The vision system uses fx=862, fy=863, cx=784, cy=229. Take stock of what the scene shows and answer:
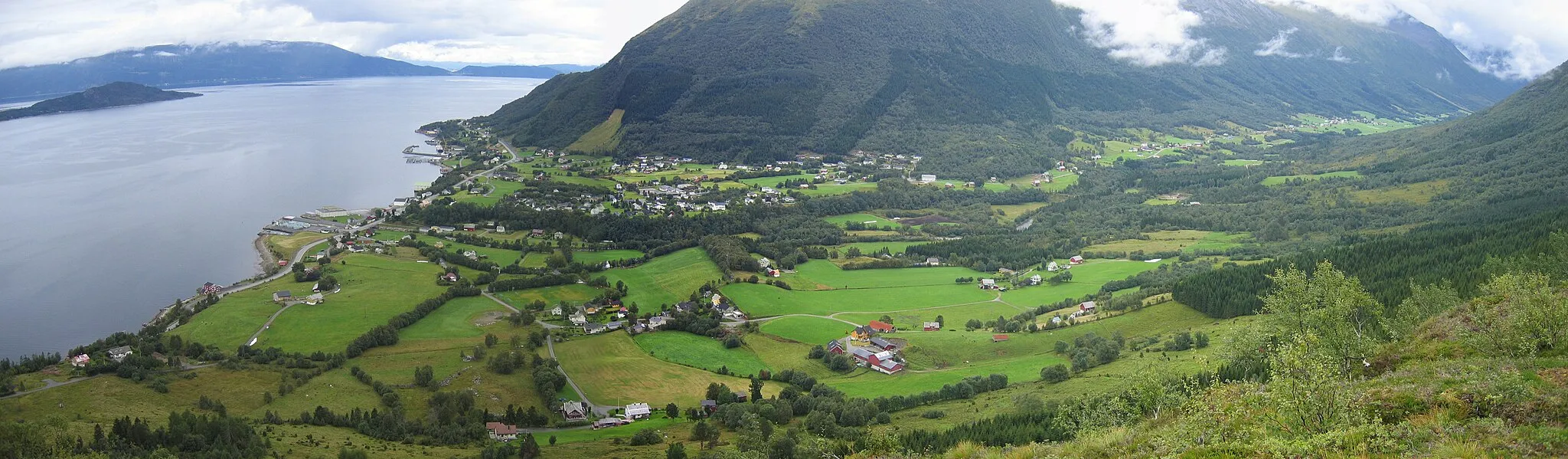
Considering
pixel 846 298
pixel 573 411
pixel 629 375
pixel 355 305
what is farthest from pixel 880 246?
pixel 355 305

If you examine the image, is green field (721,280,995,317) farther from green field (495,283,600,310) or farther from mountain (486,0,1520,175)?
mountain (486,0,1520,175)

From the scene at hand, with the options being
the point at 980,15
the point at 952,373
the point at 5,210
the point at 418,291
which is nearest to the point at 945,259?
the point at 952,373

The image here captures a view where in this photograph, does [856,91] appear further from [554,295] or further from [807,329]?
[807,329]

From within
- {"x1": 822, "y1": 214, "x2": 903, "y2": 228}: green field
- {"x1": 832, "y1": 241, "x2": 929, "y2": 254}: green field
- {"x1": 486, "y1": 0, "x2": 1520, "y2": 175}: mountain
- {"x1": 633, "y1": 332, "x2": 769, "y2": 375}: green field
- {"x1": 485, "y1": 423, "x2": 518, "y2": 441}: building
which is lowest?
{"x1": 485, "y1": 423, "x2": 518, "y2": 441}: building

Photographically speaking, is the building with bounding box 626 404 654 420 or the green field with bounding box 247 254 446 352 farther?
the green field with bounding box 247 254 446 352

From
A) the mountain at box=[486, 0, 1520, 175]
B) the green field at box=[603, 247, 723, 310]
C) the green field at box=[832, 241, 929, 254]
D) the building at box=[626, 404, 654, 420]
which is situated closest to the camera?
the building at box=[626, 404, 654, 420]

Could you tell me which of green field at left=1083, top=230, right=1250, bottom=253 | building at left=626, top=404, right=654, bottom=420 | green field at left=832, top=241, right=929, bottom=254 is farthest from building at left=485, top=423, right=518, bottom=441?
green field at left=1083, top=230, right=1250, bottom=253
